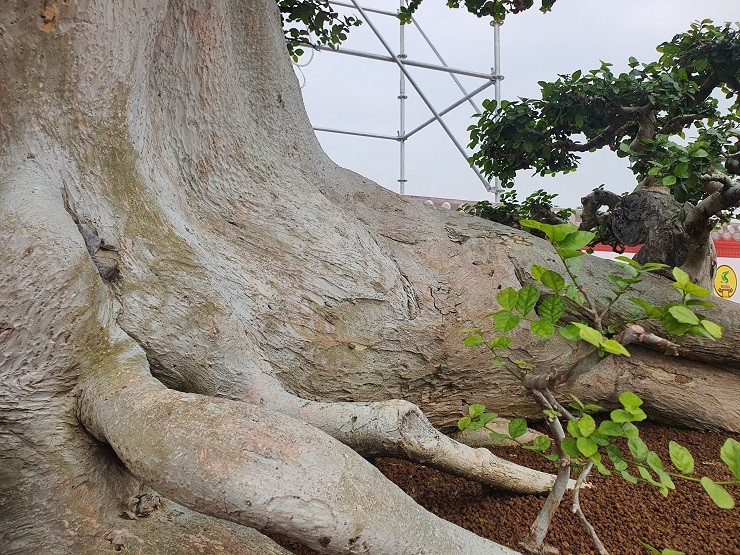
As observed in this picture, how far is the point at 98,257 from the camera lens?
1.37 meters

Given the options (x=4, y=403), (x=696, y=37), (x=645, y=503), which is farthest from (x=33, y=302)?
(x=696, y=37)

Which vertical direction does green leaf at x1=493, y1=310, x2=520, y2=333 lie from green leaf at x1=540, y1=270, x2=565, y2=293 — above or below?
below

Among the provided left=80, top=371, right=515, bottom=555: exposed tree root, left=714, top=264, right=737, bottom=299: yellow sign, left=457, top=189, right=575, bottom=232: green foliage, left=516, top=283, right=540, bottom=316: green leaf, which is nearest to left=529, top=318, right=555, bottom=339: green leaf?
left=516, top=283, right=540, bottom=316: green leaf

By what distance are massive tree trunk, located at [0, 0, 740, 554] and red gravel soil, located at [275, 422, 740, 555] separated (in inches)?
3.9

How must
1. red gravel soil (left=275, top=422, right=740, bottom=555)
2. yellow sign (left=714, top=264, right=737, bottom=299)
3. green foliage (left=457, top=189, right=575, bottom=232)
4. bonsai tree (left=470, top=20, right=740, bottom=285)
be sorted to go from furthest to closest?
yellow sign (left=714, top=264, right=737, bottom=299), green foliage (left=457, top=189, right=575, bottom=232), bonsai tree (left=470, top=20, right=740, bottom=285), red gravel soil (left=275, top=422, right=740, bottom=555)

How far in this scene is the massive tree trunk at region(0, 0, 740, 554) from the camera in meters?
0.95

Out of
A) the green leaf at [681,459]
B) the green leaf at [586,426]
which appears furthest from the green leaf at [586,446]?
the green leaf at [681,459]

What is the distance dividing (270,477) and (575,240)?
2.09 ft

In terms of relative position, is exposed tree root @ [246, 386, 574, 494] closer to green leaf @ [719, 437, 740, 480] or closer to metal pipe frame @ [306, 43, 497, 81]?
green leaf @ [719, 437, 740, 480]

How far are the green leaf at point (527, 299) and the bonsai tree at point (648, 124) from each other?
1.52 metres

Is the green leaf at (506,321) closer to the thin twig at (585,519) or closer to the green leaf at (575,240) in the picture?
the green leaf at (575,240)

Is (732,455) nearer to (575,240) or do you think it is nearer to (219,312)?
(575,240)

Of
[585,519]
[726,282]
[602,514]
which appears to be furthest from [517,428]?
[726,282]

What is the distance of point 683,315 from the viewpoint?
0.88 m
